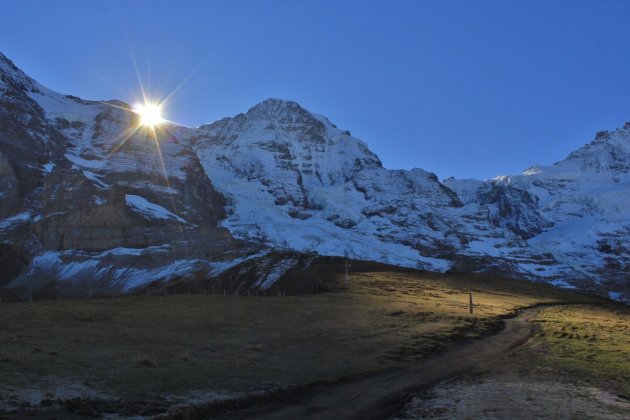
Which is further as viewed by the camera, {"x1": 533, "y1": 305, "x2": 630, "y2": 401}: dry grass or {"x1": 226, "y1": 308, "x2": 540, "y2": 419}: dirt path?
{"x1": 533, "y1": 305, "x2": 630, "y2": 401}: dry grass

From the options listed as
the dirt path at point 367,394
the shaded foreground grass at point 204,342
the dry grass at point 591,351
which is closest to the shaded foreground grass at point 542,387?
the dry grass at point 591,351

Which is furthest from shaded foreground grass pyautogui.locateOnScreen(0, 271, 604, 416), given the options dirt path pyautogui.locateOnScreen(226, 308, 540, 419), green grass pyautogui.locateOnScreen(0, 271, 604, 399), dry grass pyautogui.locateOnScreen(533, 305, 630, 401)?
dry grass pyautogui.locateOnScreen(533, 305, 630, 401)

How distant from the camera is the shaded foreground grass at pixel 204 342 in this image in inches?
920

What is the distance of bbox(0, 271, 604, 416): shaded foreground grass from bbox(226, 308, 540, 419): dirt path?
133 centimetres

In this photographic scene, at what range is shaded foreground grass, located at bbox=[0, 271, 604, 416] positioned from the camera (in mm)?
23359

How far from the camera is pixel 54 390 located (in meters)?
21.5

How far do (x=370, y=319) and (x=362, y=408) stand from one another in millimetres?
29105

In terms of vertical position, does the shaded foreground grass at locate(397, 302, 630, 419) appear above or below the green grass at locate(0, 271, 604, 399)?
below

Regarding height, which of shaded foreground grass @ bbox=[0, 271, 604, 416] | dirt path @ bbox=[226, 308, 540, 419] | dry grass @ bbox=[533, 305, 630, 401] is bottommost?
dirt path @ bbox=[226, 308, 540, 419]

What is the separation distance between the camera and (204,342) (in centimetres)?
3697

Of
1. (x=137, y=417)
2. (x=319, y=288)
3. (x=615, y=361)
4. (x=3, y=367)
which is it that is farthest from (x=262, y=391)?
(x=319, y=288)

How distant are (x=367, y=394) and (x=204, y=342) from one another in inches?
571

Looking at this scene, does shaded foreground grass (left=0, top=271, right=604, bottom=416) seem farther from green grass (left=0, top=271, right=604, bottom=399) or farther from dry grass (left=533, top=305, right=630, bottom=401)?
dry grass (left=533, top=305, right=630, bottom=401)

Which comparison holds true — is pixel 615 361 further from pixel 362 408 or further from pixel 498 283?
pixel 498 283
